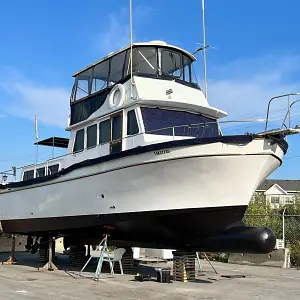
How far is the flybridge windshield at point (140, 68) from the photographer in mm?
11680

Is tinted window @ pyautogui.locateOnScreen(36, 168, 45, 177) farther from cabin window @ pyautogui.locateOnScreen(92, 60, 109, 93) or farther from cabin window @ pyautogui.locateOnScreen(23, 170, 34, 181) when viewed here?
cabin window @ pyautogui.locateOnScreen(92, 60, 109, 93)

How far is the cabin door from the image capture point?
10.9m

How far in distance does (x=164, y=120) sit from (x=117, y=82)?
195 cm

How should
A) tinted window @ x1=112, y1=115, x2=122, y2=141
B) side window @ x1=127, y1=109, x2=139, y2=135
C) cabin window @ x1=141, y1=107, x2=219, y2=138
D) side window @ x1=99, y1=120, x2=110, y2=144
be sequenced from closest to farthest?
1. cabin window @ x1=141, y1=107, x2=219, y2=138
2. side window @ x1=127, y1=109, x2=139, y2=135
3. tinted window @ x1=112, y1=115, x2=122, y2=141
4. side window @ x1=99, y1=120, x2=110, y2=144

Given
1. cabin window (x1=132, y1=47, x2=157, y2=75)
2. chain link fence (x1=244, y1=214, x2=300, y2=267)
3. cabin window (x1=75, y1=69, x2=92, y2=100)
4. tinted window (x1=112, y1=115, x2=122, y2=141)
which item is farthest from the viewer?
chain link fence (x1=244, y1=214, x2=300, y2=267)

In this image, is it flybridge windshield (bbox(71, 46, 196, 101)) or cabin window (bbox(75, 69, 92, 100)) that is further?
cabin window (bbox(75, 69, 92, 100))

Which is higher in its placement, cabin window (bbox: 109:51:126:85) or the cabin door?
cabin window (bbox: 109:51:126:85)

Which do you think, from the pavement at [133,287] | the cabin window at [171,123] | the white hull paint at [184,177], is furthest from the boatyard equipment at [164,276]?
the cabin window at [171,123]

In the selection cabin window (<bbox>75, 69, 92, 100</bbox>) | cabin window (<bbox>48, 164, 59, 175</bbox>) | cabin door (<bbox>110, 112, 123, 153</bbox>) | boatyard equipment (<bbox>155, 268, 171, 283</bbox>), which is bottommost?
boatyard equipment (<bbox>155, 268, 171, 283</bbox>)

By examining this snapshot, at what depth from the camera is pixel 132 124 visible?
35.2ft

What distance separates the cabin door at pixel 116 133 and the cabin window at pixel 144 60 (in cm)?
143

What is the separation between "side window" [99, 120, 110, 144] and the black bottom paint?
1.99m

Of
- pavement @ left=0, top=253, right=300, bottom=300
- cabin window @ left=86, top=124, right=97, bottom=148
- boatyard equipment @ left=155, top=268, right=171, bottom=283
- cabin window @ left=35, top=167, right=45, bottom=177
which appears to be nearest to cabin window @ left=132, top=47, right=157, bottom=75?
cabin window @ left=86, top=124, right=97, bottom=148

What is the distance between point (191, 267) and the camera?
10.8 metres
